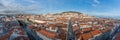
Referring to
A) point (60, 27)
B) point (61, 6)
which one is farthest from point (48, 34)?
point (61, 6)

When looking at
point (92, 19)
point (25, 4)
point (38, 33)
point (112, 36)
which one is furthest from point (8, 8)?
point (112, 36)

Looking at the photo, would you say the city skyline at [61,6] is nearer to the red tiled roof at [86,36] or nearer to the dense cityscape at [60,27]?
the dense cityscape at [60,27]

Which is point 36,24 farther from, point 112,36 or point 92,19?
point 112,36

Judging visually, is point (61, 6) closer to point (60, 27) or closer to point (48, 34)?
point (60, 27)

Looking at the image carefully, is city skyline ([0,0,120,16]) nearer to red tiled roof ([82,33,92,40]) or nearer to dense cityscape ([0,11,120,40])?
dense cityscape ([0,11,120,40])

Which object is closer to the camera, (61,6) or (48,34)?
(48,34)

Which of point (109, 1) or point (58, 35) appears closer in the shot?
point (58, 35)
